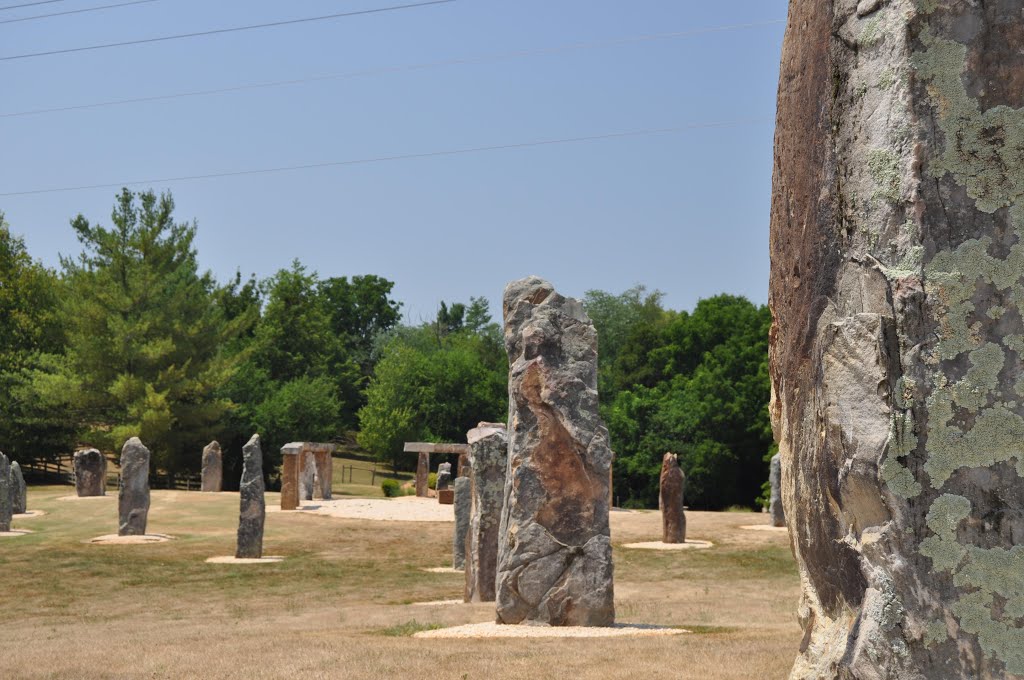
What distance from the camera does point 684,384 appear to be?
152 feet

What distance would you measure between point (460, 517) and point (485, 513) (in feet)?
22.8

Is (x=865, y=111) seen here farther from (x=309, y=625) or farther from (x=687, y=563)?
(x=687, y=563)

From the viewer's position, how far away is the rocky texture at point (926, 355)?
119 inches

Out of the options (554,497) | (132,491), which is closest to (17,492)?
(132,491)

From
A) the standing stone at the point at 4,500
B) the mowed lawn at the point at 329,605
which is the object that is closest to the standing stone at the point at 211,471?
the mowed lawn at the point at 329,605

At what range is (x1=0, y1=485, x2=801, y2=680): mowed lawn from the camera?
855 centimetres

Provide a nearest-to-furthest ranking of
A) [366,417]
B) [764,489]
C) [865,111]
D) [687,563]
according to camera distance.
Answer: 1. [865,111]
2. [687,563]
3. [764,489]
4. [366,417]

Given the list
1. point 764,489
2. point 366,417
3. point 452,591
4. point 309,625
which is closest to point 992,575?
point 309,625

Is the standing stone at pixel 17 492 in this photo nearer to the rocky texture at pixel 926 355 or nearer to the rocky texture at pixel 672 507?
the rocky texture at pixel 672 507

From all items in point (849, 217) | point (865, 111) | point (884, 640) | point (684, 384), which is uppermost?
point (684, 384)

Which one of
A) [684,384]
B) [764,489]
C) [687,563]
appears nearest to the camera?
[687,563]

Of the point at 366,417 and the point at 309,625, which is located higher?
the point at 366,417

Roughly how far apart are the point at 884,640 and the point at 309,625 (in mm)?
10185

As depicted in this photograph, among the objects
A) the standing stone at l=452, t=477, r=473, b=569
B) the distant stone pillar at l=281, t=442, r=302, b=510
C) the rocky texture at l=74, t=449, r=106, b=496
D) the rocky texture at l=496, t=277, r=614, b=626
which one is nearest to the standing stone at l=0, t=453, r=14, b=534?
the distant stone pillar at l=281, t=442, r=302, b=510
